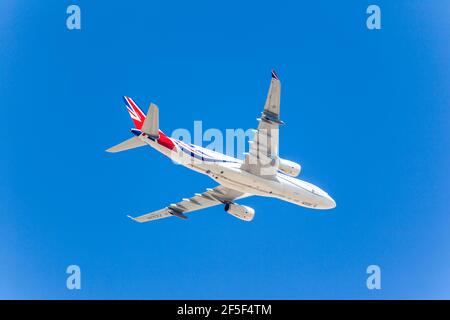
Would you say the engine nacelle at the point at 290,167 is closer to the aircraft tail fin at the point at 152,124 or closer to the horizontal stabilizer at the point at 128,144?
the aircraft tail fin at the point at 152,124

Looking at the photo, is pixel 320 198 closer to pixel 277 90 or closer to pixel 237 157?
pixel 237 157

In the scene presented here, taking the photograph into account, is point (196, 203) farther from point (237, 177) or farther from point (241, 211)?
point (237, 177)

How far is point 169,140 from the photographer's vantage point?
4184 cm

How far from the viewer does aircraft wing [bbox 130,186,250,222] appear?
1957 inches

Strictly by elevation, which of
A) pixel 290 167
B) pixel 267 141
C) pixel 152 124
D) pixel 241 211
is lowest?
pixel 241 211

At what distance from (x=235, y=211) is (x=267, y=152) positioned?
26.9ft

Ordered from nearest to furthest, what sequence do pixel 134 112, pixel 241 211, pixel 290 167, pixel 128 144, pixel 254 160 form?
pixel 128 144, pixel 254 160, pixel 290 167, pixel 134 112, pixel 241 211

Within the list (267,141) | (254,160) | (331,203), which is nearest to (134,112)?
(254,160)

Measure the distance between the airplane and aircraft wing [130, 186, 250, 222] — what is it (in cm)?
519

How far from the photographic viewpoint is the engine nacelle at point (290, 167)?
44.1m

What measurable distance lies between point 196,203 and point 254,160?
922cm

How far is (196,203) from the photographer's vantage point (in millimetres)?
50656
